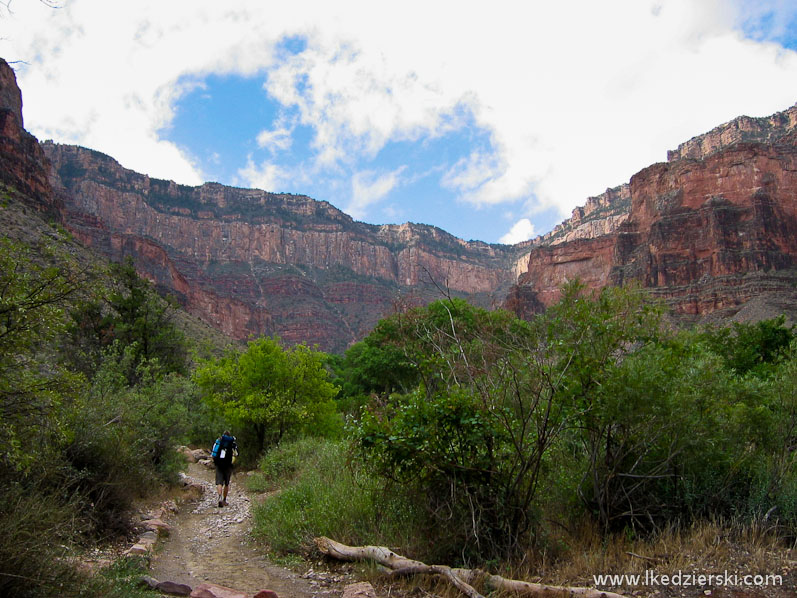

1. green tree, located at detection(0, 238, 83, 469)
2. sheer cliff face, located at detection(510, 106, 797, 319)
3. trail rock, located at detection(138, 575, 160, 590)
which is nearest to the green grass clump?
trail rock, located at detection(138, 575, 160, 590)

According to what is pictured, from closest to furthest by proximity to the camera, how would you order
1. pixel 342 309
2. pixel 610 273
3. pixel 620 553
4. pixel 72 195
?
pixel 620 553
pixel 610 273
pixel 72 195
pixel 342 309

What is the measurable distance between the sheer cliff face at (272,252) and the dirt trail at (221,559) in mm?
100063

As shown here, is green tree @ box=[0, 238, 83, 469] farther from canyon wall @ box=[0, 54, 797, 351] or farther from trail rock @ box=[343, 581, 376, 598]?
canyon wall @ box=[0, 54, 797, 351]

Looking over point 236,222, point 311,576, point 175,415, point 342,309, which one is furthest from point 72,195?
point 311,576

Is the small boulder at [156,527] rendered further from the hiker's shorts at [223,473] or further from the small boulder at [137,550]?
the hiker's shorts at [223,473]

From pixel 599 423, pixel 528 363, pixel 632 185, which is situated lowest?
pixel 599 423

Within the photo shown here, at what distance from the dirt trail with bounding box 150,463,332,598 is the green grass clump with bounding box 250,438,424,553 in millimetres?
472

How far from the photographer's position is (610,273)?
309ft

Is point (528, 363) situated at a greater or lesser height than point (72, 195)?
lesser

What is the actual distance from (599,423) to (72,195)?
485 feet

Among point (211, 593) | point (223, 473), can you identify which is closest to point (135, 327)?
point (223, 473)

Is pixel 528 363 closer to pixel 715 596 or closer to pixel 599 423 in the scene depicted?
pixel 599 423

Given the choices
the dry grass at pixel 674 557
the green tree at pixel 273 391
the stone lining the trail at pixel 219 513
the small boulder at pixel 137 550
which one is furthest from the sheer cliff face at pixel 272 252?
the dry grass at pixel 674 557

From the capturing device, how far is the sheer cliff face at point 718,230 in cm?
7138
